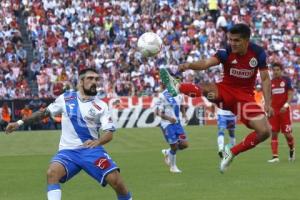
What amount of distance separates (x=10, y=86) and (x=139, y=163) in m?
17.3

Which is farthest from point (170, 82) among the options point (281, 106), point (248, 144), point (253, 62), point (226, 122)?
point (226, 122)

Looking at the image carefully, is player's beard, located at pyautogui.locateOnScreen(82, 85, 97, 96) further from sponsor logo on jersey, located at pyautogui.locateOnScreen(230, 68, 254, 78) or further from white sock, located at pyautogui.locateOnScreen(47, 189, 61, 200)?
sponsor logo on jersey, located at pyautogui.locateOnScreen(230, 68, 254, 78)

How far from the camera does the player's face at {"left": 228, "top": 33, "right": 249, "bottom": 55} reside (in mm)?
12727

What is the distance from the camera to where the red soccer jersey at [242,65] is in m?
13.0

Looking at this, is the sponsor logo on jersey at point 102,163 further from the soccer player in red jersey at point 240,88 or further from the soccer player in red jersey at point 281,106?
the soccer player in red jersey at point 281,106

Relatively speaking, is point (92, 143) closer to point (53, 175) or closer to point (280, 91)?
point (53, 175)

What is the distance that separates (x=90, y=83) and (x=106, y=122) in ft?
1.94

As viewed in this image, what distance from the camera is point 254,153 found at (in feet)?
74.0

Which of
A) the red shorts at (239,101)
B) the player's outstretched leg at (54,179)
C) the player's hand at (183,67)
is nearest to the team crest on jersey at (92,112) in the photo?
the player's outstretched leg at (54,179)

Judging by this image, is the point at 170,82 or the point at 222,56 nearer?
the point at 222,56

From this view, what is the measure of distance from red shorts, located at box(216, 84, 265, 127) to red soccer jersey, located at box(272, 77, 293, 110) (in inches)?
274

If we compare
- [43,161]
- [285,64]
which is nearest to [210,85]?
[43,161]

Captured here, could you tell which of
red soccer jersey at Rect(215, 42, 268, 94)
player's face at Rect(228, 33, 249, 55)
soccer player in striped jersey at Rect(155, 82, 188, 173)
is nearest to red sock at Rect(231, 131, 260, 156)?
red soccer jersey at Rect(215, 42, 268, 94)

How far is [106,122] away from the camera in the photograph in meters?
10.8
